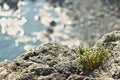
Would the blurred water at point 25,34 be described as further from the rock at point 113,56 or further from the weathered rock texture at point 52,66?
the rock at point 113,56

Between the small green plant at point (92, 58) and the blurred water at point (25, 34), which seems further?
the blurred water at point (25, 34)

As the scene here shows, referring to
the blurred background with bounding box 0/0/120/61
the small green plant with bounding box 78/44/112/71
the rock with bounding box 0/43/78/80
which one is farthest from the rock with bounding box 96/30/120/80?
the blurred background with bounding box 0/0/120/61

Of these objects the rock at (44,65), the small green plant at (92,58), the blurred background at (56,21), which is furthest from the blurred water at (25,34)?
the small green plant at (92,58)

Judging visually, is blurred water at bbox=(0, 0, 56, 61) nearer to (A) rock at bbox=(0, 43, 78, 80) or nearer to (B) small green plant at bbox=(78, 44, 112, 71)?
(A) rock at bbox=(0, 43, 78, 80)

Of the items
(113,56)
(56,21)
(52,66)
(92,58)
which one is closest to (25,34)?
(56,21)

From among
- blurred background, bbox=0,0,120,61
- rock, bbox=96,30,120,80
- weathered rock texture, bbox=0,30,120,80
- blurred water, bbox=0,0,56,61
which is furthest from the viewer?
blurred background, bbox=0,0,120,61

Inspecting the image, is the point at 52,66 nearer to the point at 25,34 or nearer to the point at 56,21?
the point at 25,34

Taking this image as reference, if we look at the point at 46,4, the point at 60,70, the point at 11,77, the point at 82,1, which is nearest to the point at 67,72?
the point at 60,70
